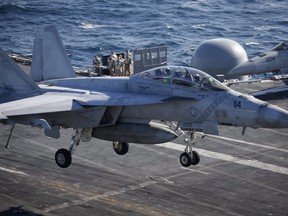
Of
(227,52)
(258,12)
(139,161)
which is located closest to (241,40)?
(258,12)

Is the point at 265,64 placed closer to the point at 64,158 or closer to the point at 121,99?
the point at 121,99

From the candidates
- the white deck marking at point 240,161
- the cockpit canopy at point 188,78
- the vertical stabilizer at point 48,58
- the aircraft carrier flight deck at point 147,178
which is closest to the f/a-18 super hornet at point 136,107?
the cockpit canopy at point 188,78

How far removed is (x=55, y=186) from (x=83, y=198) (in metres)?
2.20

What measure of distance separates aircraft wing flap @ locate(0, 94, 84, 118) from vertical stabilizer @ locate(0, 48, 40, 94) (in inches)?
55.3

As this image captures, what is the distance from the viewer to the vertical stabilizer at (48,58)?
40438 mm

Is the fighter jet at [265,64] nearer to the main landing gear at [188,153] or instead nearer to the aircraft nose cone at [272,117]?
the main landing gear at [188,153]

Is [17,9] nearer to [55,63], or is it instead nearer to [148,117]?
[55,63]

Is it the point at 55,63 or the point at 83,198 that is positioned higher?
the point at 55,63

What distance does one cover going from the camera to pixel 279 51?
2454 inches

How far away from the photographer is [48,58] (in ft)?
133

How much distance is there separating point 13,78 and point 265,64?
28697 mm

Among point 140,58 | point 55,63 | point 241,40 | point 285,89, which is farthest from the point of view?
point 241,40

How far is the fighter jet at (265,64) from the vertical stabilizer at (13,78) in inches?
1051

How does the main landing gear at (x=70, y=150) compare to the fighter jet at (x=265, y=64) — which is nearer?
the main landing gear at (x=70, y=150)
